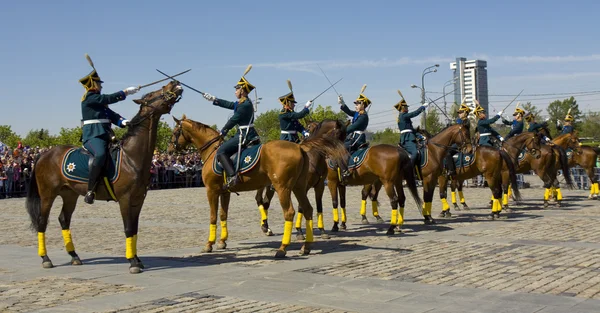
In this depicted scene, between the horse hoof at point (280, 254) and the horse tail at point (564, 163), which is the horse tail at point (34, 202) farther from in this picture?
the horse tail at point (564, 163)

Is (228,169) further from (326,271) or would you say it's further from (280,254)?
(326,271)

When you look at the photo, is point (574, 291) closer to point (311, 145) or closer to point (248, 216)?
point (311, 145)

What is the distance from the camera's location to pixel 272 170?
13.3 m

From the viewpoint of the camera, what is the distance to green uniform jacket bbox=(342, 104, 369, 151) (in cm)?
1731

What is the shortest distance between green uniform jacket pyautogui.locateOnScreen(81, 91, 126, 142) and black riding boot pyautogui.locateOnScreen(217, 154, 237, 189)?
2.18m

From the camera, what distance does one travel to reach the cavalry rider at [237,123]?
13633 millimetres

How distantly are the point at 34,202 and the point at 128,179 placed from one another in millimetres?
2237

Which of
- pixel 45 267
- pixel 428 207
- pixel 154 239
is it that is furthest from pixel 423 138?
pixel 45 267

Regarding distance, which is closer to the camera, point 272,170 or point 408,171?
point 272,170

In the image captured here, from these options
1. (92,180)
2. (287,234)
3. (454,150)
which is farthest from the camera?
(454,150)

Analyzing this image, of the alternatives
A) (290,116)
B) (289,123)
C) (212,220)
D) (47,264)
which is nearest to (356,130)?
(289,123)

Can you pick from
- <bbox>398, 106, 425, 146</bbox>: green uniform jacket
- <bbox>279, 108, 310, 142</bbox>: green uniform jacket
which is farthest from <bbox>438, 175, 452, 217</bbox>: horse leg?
<bbox>279, 108, 310, 142</bbox>: green uniform jacket

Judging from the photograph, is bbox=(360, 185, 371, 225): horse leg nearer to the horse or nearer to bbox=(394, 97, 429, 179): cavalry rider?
bbox=(394, 97, 429, 179): cavalry rider

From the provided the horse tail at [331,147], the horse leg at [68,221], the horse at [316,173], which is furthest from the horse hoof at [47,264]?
the horse tail at [331,147]
